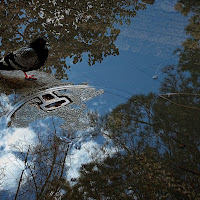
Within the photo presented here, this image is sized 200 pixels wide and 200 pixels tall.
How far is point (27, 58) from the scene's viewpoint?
3.62 metres

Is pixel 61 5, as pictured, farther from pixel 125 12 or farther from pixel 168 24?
pixel 168 24

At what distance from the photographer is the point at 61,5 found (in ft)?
17.9

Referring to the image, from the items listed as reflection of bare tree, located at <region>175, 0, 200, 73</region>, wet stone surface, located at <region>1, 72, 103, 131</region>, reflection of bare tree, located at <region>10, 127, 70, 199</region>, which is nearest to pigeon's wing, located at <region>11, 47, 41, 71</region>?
wet stone surface, located at <region>1, 72, 103, 131</region>

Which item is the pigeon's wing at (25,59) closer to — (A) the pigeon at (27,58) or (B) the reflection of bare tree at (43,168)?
(A) the pigeon at (27,58)

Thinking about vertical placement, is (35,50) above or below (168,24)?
above

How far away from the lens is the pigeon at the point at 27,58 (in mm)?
3617

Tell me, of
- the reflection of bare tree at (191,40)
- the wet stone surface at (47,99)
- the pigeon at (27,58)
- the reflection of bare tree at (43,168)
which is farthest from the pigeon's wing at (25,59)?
the reflection of bare tree at (191,40)

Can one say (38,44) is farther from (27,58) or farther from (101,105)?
(101,105)

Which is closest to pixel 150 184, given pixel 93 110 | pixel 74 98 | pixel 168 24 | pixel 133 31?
pixel 93 110

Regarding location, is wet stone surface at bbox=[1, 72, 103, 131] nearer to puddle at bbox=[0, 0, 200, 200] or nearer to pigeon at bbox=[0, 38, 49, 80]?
puddle at bbox=[0, 0, 200, 200]

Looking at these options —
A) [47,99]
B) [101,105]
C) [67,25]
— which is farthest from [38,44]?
[67,25]

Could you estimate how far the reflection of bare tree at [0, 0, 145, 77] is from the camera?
4.39 meters

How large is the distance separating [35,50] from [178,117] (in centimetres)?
A: 197

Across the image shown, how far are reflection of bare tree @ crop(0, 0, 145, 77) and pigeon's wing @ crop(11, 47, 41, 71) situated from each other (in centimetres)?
37
